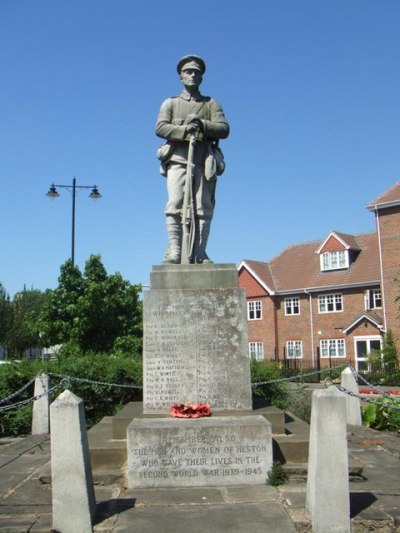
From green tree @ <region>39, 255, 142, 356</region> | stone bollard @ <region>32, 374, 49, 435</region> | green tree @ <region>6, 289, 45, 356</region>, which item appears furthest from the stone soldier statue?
green tree @ <region>6, 289, 45, 356</region>

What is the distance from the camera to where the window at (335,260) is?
42.2m

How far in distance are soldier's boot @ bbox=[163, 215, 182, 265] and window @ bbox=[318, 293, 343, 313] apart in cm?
→ 3479

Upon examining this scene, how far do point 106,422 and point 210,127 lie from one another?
4.86m

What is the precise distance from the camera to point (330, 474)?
475cm

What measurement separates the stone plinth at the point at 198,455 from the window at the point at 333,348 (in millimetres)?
34867

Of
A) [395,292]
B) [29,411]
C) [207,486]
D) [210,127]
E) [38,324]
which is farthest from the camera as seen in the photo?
[395,292]

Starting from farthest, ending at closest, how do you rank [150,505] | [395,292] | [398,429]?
1. [395,292]
2. [398,429]
3. [150,505]

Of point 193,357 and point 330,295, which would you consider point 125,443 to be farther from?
point 330,295

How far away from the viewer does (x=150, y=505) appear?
5.50 m

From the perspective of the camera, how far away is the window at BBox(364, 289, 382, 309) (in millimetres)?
39188

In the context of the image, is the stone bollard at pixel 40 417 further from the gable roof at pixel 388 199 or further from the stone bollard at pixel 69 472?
the gable roof at pixel 388 199

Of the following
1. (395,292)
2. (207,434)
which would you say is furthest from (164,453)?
(395,292)

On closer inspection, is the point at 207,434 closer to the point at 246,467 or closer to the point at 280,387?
the point at 246,467

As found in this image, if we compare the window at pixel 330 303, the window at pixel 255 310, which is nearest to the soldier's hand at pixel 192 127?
the window at pixel 330 303
